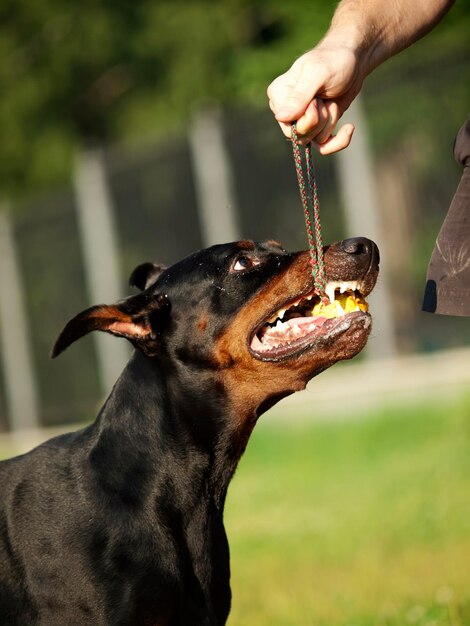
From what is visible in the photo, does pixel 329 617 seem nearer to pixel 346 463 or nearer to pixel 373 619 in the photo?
pixel 373 619

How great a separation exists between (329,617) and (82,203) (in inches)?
442

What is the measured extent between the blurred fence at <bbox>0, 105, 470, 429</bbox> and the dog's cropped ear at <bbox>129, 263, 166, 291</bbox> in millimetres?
6495

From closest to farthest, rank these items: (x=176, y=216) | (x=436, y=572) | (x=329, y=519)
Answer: (x=436, y=572), (x=329, y=519), (x=176, y=216)

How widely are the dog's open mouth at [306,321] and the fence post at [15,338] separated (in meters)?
13.8

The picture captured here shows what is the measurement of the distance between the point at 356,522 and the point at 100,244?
8.65 m

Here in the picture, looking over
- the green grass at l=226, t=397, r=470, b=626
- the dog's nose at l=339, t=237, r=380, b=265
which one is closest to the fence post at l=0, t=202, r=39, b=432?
the green grass at l=226, t=397, r=470, b=626

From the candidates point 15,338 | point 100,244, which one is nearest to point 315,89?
point 100,244

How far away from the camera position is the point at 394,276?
13.3 metres

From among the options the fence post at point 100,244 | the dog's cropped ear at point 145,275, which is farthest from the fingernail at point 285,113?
the fence post at point 100,244

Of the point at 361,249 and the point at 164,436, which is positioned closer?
the point at 361,249

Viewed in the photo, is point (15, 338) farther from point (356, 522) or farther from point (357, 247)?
point (357, 247)

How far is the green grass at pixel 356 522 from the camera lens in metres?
6.36

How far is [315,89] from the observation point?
13.1 ft

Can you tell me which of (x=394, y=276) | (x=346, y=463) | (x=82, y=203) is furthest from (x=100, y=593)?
(x=82, y=203)
